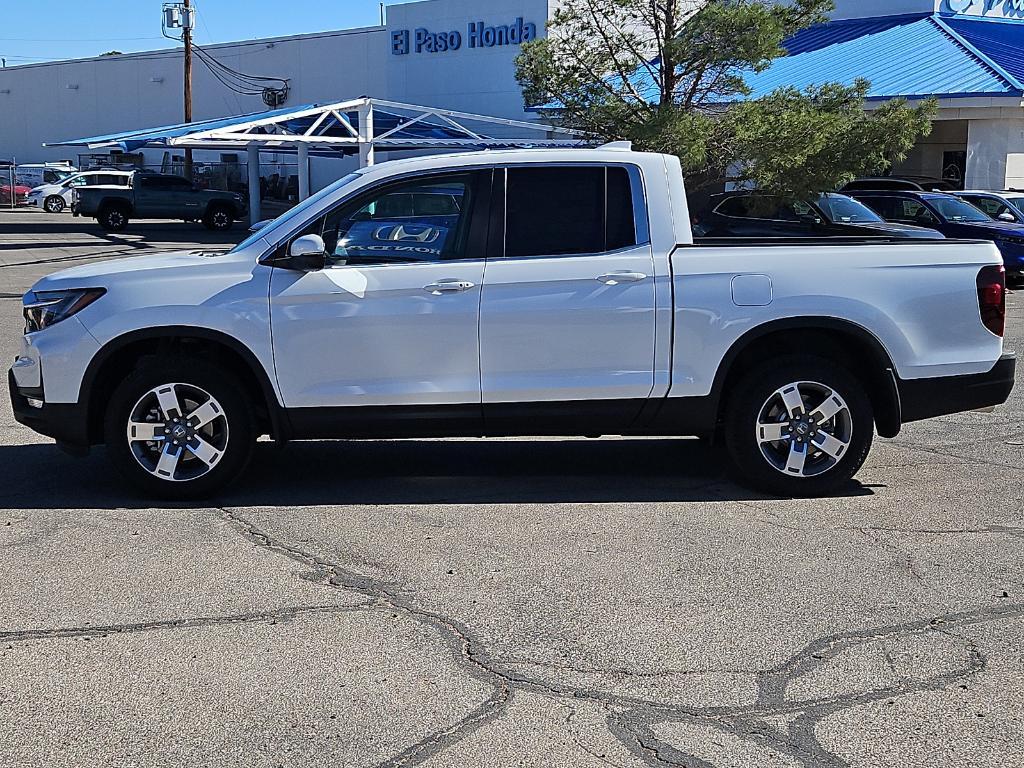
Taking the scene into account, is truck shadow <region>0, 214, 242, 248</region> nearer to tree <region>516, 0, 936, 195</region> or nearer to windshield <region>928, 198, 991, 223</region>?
tree <region>516, 0, 936, 195</region>

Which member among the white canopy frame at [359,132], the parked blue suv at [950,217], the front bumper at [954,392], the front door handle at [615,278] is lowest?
the front bumper at [954,392]

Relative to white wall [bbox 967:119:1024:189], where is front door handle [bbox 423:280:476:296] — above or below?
below

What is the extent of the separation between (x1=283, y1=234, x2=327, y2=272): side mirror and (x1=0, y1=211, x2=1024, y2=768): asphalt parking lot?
1.36 metres

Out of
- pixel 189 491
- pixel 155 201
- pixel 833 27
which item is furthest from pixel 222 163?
pixel 189 491

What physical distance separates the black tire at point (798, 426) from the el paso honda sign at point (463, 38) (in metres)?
31.9

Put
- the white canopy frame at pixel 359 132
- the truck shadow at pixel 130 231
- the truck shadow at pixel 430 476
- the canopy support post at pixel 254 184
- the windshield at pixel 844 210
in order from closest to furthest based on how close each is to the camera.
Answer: the truck shadow at pixel 430 476
the windshield at pixel 844 210
the white canopy frame at pixel 359 132
the truck shadow at pixel 130 231
the canopy support post at pixel 254 184

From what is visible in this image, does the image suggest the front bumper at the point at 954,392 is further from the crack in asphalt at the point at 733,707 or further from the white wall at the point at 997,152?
the white wall at the point at 997,152

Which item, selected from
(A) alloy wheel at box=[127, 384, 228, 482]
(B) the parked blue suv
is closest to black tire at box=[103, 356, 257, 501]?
(A) alloy wheel at box=[127, 384, 228, 482]

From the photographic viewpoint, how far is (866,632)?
5.13 metres

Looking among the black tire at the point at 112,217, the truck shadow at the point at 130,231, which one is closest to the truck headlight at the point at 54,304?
the truck shadow at the point at 130,231

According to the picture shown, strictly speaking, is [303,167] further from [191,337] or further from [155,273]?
[191,337]

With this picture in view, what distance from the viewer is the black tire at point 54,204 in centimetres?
5181

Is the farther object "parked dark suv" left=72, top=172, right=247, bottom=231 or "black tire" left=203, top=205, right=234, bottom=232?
"black tire" left=203, top=205, right=234, bottom=232

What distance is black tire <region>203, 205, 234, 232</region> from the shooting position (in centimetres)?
3947
